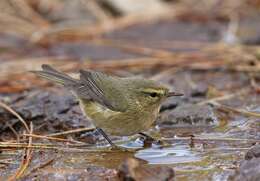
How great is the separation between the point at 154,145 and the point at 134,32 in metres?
5.30

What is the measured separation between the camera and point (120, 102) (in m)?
6.19

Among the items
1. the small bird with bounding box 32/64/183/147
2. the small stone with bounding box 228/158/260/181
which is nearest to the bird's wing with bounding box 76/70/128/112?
the small bird with bounding box 32/64/183/147

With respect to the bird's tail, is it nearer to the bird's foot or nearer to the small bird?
the small bird

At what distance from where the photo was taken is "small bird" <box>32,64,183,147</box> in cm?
602

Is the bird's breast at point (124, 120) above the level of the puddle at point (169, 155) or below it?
above

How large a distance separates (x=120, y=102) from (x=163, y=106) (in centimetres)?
103

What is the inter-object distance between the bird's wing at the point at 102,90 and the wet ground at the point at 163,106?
408mm

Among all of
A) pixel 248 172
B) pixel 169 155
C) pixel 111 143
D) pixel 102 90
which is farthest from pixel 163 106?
pixel 248 172

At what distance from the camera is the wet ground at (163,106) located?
5367 millimetres

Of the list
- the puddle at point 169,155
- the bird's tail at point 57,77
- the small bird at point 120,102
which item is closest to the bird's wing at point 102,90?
the small bird at point 120,102

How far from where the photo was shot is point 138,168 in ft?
15.1

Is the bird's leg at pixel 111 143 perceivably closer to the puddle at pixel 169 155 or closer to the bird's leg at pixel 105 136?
the bird's leg at pixel 105 136

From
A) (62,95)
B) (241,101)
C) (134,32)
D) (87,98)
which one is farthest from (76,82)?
(134,32)

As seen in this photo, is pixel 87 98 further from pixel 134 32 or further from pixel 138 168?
pixel 134 32
